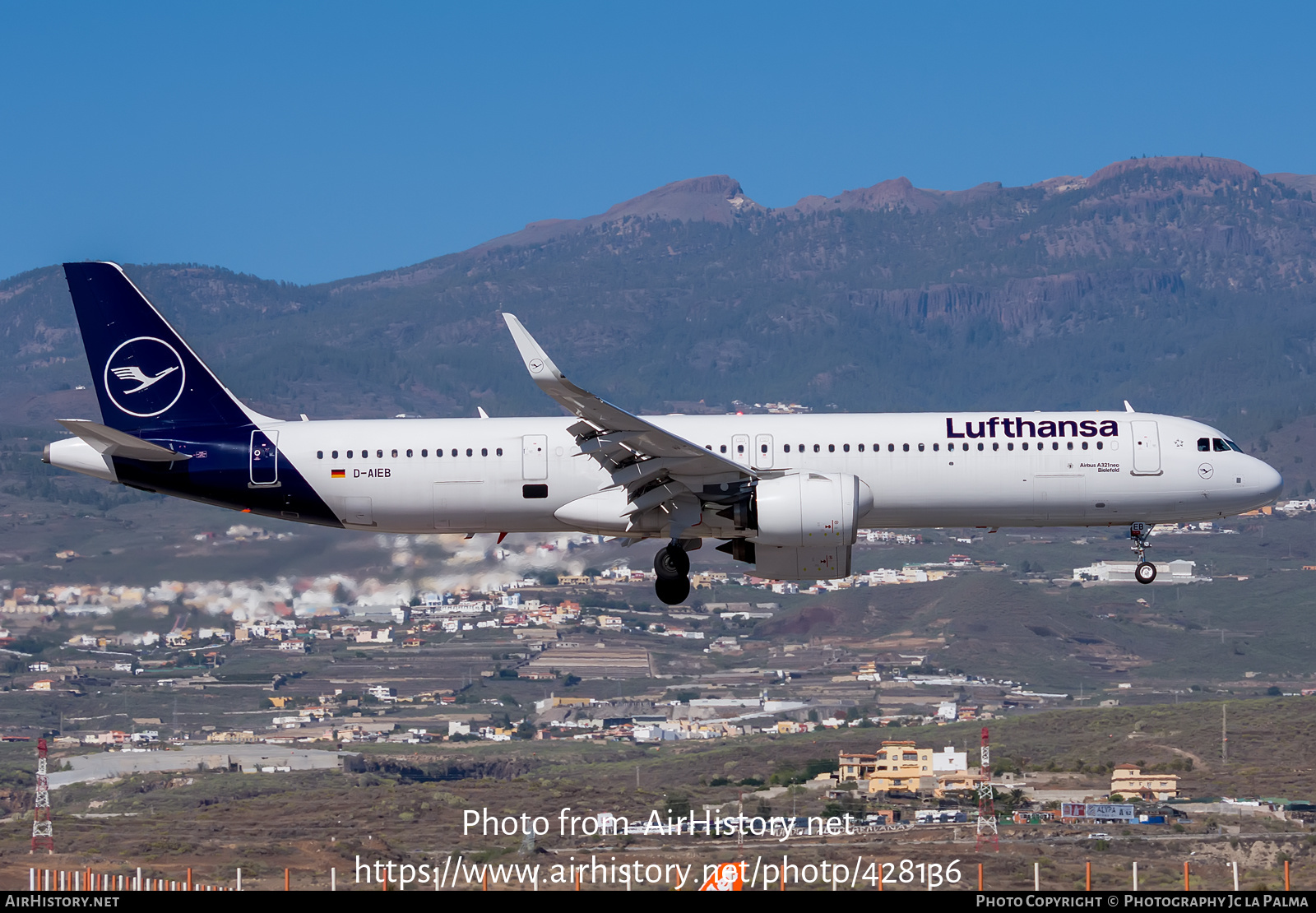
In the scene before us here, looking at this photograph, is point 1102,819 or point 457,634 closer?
point 1102,819

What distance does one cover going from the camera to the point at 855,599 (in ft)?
583

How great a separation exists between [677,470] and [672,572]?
3.29 m

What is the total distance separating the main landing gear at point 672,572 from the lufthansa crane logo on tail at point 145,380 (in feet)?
44.7

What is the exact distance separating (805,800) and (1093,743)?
29112 millimetres

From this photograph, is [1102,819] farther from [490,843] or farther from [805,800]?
[490,843]

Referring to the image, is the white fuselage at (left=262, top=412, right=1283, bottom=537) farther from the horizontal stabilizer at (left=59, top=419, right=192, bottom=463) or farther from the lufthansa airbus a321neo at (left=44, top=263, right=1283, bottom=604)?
the horizontal stabilizer at (left=59, top=419, right=192, bottom=463)

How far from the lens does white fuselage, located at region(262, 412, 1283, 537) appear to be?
134 ft

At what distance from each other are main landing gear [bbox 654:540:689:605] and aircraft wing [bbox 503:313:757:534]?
1.33 metres

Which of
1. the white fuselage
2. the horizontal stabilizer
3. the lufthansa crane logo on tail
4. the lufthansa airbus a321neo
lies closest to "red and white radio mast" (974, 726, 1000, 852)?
the lufthansa airbus a321neo

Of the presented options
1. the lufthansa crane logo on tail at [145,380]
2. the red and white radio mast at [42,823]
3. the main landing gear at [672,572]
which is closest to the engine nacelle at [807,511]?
the main landing gear at [672,572]

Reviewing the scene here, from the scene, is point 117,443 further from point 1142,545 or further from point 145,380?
point 1142,545

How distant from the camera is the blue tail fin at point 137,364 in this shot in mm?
42938

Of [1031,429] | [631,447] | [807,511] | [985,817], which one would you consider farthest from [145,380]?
[985,817]

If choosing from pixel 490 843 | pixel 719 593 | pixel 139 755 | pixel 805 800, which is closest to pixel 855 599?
pixel 719 593
